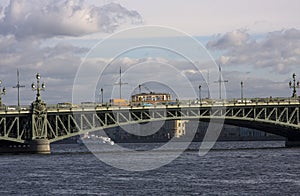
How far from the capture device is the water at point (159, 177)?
232ft

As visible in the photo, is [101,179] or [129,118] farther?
[129,118]

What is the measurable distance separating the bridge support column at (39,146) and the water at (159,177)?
1137 cm

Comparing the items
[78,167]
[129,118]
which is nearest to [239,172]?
[78,167]

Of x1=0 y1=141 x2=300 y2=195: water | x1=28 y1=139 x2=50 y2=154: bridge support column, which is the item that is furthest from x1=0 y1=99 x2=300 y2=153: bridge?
x1=0 y1=141 x2=300 y2=195: water

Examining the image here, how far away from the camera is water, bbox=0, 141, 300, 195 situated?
70625mm

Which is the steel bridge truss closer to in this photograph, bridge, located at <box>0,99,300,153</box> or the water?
bridge, located at <box>0,99,300,153</box>

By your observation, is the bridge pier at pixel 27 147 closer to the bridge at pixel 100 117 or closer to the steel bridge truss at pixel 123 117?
the bridge at pixel 100 117

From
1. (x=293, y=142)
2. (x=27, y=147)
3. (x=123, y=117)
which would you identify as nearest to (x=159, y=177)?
(x=123, y=117)

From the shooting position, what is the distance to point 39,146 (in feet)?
406

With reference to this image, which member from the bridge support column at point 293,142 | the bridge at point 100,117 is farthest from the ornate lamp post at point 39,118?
the bridge support column at point 293,142

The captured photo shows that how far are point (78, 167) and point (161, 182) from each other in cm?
2213

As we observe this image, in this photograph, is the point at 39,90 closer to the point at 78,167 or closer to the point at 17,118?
the point at 17,118

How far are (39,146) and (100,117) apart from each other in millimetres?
11663

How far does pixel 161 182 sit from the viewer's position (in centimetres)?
7769
